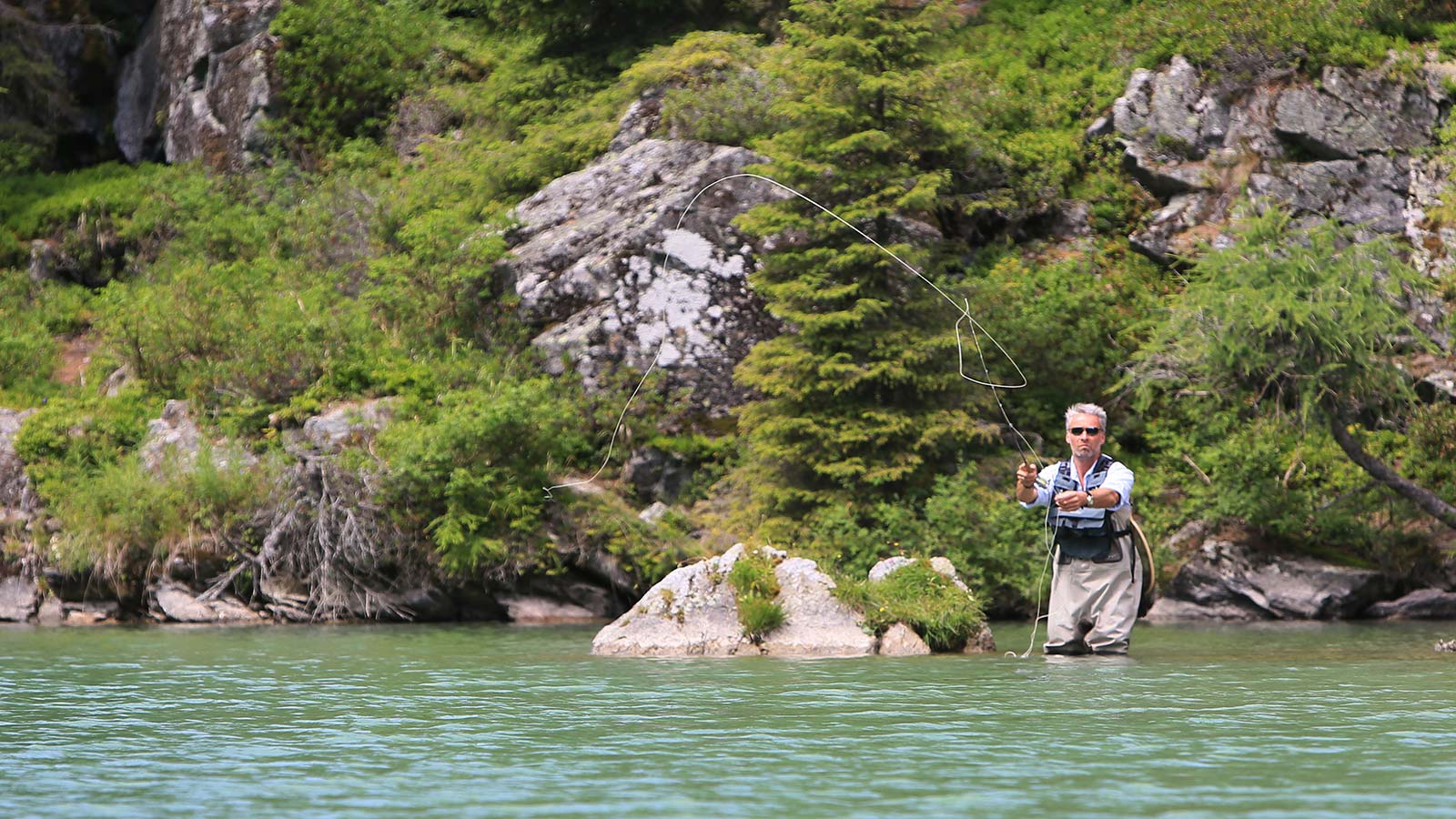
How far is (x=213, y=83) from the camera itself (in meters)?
29.0

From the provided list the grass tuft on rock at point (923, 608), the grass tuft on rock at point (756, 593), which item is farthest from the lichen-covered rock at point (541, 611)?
the grass tuft on rock at point (923, 608)

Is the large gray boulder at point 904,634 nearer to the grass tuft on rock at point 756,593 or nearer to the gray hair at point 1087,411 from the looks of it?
the grass tuft on rock at point 756,593

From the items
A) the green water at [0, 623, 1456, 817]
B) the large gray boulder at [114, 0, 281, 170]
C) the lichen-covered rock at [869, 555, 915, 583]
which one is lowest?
the green water at [0, 623, 1456, 817]

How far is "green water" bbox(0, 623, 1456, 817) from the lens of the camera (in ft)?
19.4

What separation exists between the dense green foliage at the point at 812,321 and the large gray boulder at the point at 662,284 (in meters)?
0.47

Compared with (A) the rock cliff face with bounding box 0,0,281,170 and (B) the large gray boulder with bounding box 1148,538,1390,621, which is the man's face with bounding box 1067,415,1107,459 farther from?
(A) the rock cliff face with bounding box 0,0,281,170

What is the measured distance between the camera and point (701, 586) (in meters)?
13.6

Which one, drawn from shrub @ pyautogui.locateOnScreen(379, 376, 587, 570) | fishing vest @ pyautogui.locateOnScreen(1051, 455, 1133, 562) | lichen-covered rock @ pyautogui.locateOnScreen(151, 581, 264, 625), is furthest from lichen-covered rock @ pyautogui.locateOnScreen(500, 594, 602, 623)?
fishing vest @ pyautogui.locateOnScreen(1051, 455, 1133, 562)

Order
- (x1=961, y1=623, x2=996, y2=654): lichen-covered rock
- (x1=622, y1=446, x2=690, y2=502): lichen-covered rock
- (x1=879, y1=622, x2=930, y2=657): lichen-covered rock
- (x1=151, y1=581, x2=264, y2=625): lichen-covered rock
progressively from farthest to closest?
1. (x1=622, y1=446, x2=690, y2=502): lichen-covered rock
2. (x1=151, y1=581, x2=264, y2=625): lichen-covered rock
3. (x1=961, y1=623, x2=996, y2=654): lichen-covered rock
4. (x1=879, y1=622, x2=930, y2=657): lichen-covered rock

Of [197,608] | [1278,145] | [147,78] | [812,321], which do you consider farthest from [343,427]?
[147,78]

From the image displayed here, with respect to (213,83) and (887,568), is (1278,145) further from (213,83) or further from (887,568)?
(213,83)

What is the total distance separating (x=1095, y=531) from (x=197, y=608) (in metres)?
11.2

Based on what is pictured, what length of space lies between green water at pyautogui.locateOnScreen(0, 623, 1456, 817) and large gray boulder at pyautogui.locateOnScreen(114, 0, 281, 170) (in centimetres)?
1747

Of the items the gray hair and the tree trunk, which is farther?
the tree trunk
